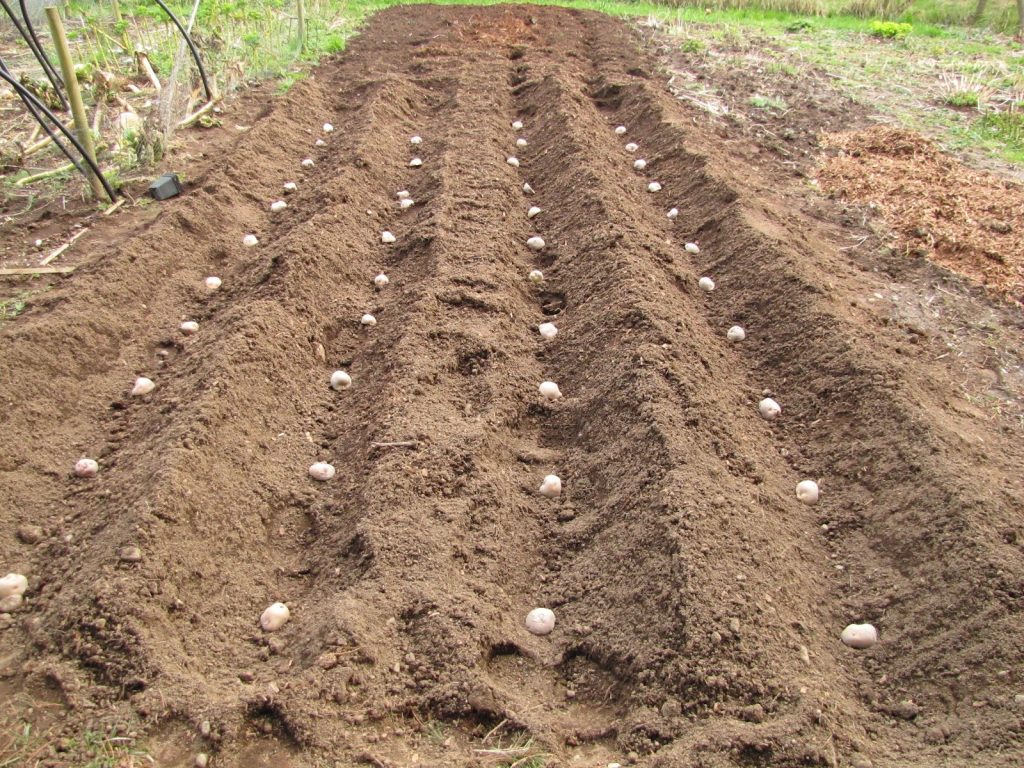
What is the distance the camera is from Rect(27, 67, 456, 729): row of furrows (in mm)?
2564

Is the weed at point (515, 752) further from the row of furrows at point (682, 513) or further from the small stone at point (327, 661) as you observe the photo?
the small stone at point (327, 661)

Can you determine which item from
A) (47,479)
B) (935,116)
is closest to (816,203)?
(935,116)

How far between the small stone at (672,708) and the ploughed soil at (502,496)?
0.9 inches

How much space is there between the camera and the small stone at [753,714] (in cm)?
215

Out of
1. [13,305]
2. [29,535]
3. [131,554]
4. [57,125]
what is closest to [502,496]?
[131,554]

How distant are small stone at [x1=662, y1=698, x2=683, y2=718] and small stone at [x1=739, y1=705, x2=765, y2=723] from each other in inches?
7.1

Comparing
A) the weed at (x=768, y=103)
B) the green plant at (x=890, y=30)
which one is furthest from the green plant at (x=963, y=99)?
the green plant at (x=890, y=30)

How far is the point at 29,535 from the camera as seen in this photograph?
2830 millimetres

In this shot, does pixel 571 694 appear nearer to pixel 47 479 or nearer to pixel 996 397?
pixel 47 479

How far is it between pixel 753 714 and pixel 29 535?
2708mm

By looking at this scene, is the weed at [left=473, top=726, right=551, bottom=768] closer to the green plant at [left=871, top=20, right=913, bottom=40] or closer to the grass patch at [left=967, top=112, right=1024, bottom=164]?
the grass patch at [left=967, top=112, right=1024, bottom=164]

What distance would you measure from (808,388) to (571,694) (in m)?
2.09

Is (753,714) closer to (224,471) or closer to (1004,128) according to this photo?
(224,471)

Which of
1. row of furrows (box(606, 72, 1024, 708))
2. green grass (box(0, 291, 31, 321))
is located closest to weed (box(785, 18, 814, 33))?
row of furrows (box(606, 72, 1024, 708))
